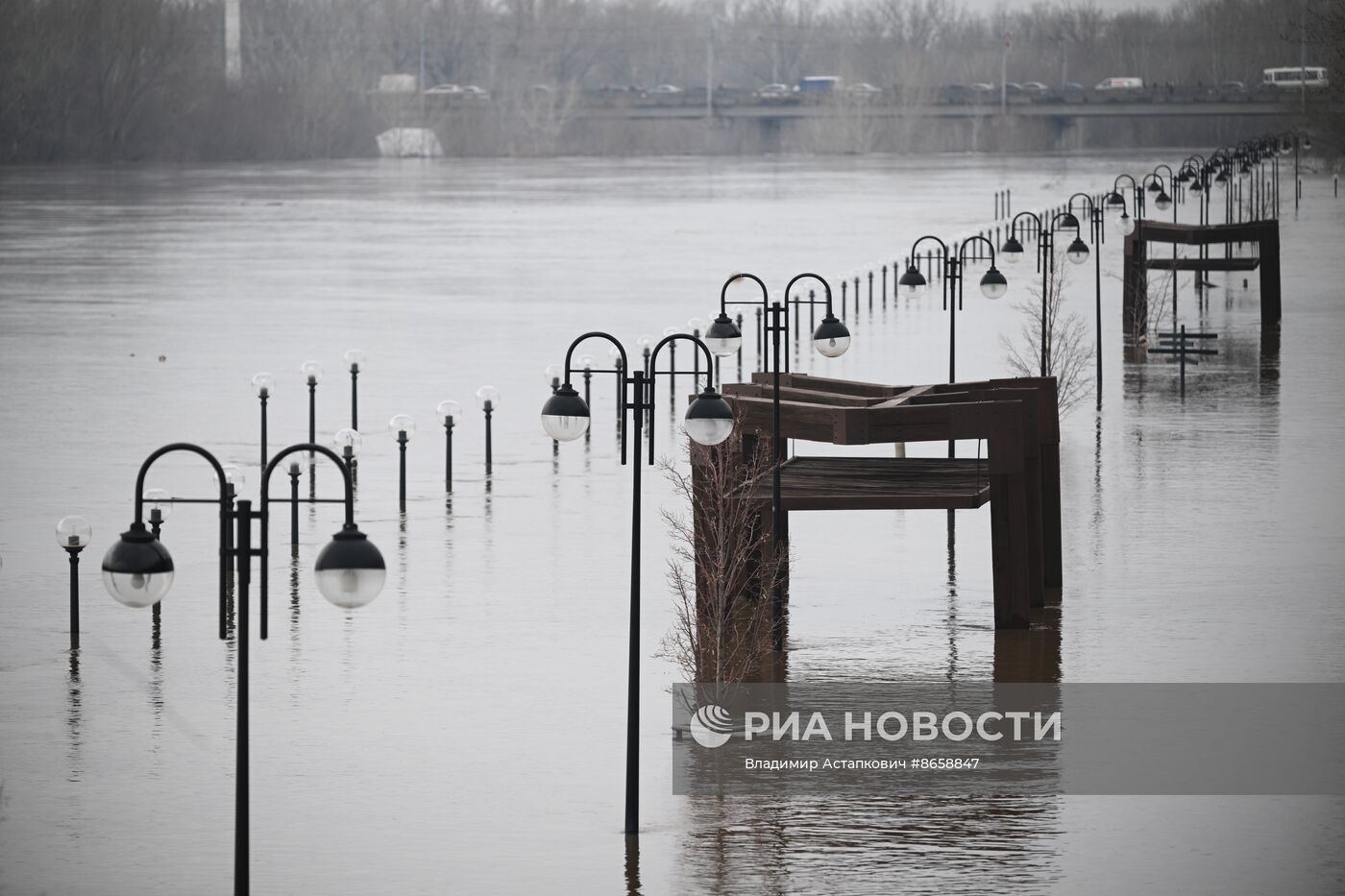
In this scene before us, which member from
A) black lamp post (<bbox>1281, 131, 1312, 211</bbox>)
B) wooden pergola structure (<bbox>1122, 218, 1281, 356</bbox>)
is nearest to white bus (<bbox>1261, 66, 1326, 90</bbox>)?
black lamp post (<bbox>1281, 131, 1312, 211</bbox>)

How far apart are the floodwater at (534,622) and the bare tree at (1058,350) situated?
0.74 m

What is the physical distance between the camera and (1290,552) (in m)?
29.5

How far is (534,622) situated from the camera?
82.8 feet

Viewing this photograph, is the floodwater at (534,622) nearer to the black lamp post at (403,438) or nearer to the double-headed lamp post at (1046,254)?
the black lamp post at (403,438)

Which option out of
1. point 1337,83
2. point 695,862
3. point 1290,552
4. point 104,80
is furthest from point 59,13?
point 695,862

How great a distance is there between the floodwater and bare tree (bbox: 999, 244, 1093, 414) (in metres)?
0.74

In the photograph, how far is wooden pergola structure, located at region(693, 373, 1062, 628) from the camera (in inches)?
883

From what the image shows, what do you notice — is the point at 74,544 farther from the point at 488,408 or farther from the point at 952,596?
the point at 488,408

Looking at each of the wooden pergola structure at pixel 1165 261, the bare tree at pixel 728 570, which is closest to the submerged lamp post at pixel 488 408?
the bare tree at pixel 728 570

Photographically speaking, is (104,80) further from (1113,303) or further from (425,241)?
(1113,303)

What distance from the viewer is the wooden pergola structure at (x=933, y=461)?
2244 cm

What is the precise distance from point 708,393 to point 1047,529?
9.77 m

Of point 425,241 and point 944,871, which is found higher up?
point 425,241

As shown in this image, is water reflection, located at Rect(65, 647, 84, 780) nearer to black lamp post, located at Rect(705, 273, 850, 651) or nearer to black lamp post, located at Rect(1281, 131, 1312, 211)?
black lamp post, located at Rect(705, 273, 850, 651)
